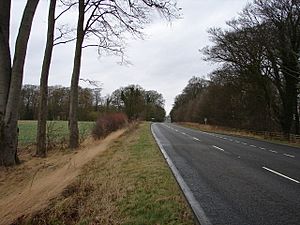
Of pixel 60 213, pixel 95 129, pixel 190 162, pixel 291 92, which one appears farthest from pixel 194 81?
A: pixel 60 213

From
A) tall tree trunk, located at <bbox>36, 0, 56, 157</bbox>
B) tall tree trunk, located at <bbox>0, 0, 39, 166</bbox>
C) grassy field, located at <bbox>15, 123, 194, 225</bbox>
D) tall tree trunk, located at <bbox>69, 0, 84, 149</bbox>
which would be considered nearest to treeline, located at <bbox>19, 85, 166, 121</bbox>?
tall tree trunk, located at <bbox>69, 0, 84, 149</bbox>

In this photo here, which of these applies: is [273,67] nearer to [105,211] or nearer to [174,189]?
[174,189]

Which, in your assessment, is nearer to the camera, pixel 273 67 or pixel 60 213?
pixel 60 213

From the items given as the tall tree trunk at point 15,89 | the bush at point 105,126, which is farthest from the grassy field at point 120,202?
the bush at point 105,126

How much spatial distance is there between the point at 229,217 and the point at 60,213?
3.29m

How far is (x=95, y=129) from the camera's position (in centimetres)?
2897

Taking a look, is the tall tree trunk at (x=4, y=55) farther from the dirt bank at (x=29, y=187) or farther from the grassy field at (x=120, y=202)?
the grassy field at (x=120, y=202)

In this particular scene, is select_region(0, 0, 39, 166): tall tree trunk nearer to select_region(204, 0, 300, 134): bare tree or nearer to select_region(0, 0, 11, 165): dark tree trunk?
select_region(0, 0, 11, 165): dark tree trunk

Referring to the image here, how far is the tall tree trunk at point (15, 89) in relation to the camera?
47.5ft

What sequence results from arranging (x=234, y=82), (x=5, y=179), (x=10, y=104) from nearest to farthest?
(x=5, y=179) → (x=10, y=104) → (x=234, y=82)

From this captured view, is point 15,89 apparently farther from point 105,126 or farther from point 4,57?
point 105,126

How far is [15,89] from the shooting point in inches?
571

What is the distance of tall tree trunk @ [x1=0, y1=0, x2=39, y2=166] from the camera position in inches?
570

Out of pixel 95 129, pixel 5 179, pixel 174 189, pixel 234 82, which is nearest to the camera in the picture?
pixel 174 189
